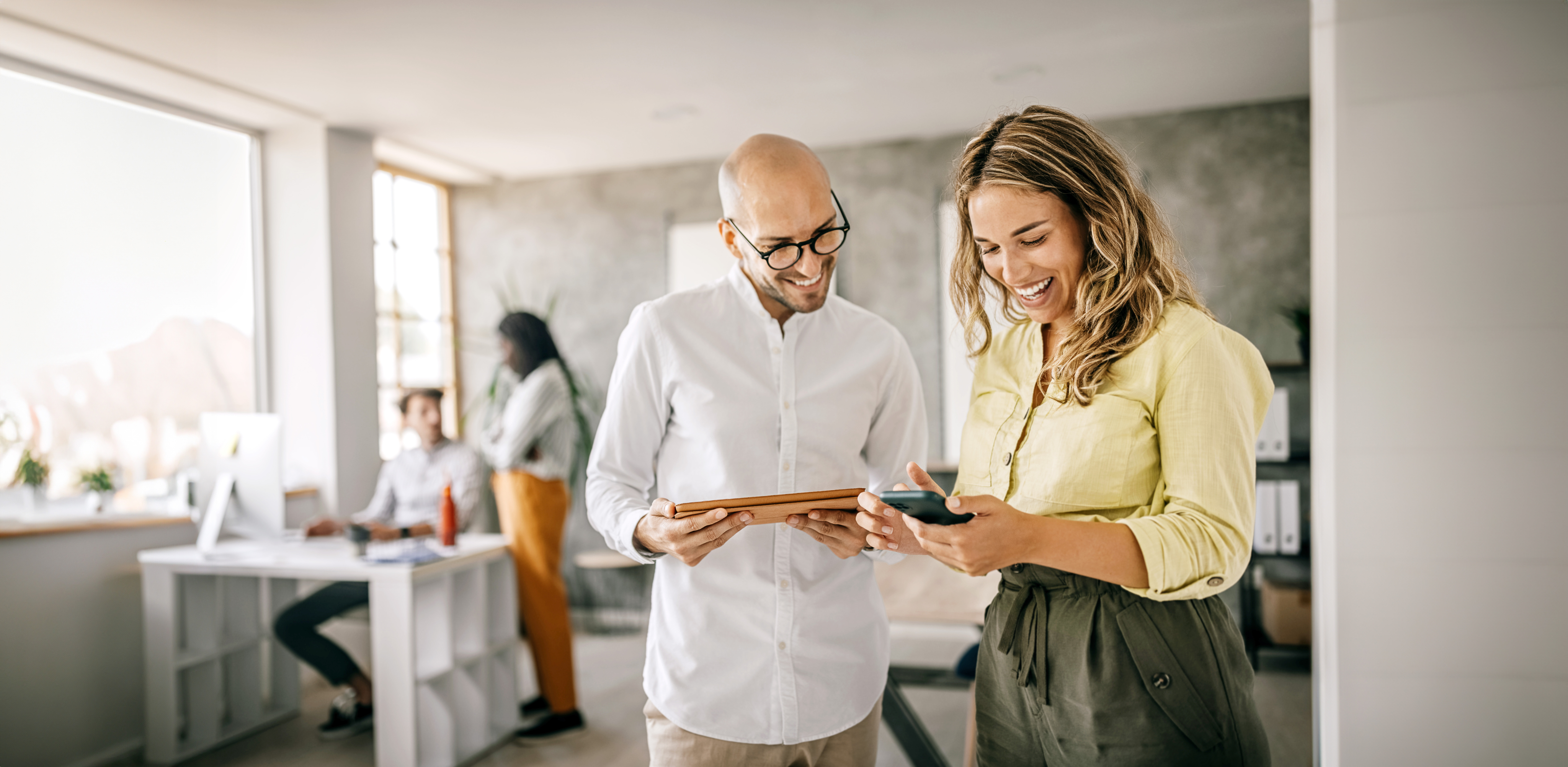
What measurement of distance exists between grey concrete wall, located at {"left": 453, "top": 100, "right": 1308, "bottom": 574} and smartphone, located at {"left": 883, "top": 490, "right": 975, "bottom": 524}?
3305 millimetres

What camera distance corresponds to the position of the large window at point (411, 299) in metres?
5.38

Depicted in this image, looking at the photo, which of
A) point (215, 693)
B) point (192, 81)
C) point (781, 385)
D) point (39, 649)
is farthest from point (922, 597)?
point (192, 81)

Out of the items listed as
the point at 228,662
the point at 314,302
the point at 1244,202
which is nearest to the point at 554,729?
the point at 228,662

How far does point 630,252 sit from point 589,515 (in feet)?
14.3

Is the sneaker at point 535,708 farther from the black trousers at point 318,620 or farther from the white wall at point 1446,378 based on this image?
the white wall at point 1446,378

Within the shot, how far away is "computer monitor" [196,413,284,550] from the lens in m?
3.41

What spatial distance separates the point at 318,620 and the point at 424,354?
241 cm

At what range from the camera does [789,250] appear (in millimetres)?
1493

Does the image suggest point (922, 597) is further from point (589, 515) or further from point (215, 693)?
point (215, 693)

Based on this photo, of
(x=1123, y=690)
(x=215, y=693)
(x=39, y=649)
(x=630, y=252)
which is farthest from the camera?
(x=630, y=252)

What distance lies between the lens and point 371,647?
3.54 metres

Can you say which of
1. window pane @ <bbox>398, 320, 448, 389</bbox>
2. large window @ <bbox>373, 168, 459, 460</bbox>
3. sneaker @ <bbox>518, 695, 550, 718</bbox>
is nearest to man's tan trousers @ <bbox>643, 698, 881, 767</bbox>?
sneaker @ <bbox>518, 695, 550, 718</bbox>

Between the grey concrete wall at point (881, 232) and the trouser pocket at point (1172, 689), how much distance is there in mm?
3221

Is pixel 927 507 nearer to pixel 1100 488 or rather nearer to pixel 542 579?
pixel 1100 488
